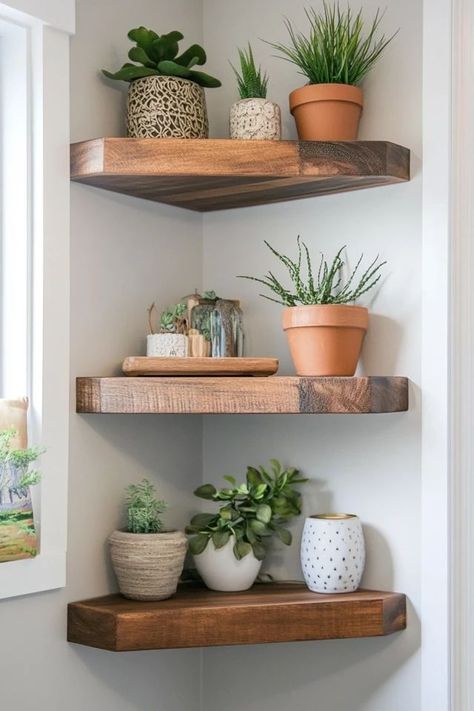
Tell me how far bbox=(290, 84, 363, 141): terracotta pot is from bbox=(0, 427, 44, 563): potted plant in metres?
0.80

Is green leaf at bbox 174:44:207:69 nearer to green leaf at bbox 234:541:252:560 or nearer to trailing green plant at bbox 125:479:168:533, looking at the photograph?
trailing green plant at bbox 125:479:168:533

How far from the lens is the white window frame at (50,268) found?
5.66 ft

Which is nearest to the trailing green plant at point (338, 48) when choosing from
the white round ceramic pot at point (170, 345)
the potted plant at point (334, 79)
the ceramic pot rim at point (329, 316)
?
the potted plant at point (334, 79)

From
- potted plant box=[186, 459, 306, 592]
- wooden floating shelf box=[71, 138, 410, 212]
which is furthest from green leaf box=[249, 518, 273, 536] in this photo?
wooden floating shelf box=[71, 138, 410, 212]

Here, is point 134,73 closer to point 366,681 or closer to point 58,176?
point 58,176

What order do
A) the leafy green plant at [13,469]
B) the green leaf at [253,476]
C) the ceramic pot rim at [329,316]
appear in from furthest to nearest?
the green leaf at [253,476] < the ceramic pot rim at [329,316] < the leafy green plant at [13,469]

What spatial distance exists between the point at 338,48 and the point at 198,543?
0.99 m

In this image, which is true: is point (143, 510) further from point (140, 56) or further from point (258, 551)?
point (140, 56)

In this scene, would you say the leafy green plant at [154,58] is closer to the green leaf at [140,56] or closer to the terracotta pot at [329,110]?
the green leaf at [140,56]

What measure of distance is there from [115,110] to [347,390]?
73 cm

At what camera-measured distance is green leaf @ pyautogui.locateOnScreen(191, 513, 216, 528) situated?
193 cm

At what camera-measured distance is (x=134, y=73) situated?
181 cm

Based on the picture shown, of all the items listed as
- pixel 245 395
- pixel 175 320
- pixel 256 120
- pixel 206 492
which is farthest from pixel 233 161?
pixel 206 492

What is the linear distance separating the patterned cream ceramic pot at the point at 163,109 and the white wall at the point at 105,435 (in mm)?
93
